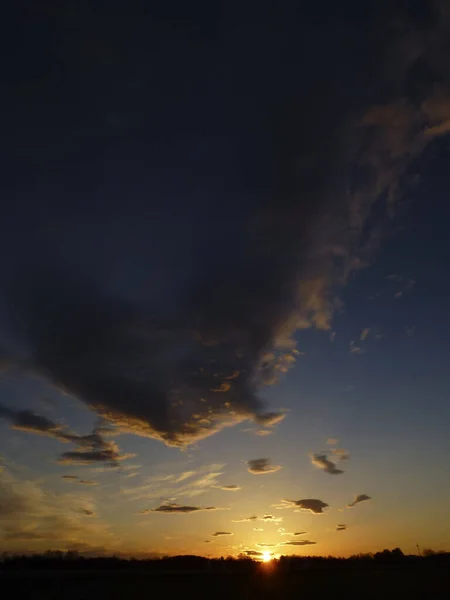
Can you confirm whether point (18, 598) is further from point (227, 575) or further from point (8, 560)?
point (8, 560)

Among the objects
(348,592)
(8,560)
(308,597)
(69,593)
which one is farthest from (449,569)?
(8,560)

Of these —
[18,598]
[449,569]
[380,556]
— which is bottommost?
[18,598]

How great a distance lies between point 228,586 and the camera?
169ft

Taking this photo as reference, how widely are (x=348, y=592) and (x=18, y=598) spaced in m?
33.5

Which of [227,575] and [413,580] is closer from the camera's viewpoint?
[227,575]

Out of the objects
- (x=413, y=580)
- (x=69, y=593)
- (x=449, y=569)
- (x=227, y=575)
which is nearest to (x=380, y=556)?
(x=449, y=569)

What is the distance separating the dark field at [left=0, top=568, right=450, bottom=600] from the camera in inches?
1879

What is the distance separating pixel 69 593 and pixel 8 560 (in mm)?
70536

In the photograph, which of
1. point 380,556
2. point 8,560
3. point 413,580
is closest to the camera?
point 413,580

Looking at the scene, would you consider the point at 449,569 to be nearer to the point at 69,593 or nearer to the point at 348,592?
the point at 348,592

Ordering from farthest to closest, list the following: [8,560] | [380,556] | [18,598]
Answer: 1. [380,556]
2. [8,560]
3. [18,598]

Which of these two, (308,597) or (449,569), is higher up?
(449,569)

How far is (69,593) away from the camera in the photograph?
47406mm

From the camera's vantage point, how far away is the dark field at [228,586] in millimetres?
47738
